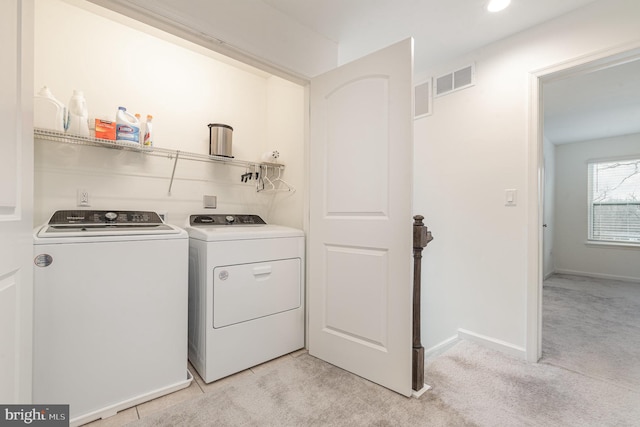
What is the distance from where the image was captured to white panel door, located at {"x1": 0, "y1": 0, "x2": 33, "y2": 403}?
31.6 inches

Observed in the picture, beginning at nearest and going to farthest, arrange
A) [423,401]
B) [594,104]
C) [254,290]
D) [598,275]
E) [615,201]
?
[423,401] → [254,290] → [594,104] → [615,201] → [598,275]

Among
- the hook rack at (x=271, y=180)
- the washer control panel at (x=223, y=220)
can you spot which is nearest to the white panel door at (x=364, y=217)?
the hook rack at (x=271, y=180)

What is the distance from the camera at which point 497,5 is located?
173 centimetres

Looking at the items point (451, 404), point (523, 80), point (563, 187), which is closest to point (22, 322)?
point (451, 404)

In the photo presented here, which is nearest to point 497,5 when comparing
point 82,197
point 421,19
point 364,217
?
point 421,19

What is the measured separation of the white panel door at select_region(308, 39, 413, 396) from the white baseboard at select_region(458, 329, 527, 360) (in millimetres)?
1027

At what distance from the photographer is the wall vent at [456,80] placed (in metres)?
2.29

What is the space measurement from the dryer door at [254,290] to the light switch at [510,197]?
1588mm

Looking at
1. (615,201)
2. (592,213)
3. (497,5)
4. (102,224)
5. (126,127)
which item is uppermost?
(497,5)

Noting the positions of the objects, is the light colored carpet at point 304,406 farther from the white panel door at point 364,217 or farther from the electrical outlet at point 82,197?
the electrical outlet at point 82,197

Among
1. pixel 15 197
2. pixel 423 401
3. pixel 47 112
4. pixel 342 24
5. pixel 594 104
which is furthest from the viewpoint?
pixel 594 104

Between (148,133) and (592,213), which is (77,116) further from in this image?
(592,213)

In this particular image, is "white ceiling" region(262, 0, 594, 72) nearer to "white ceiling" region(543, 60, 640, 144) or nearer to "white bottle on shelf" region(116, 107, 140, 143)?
Answer: "white ceiling" region(543, 60, 640, 144)

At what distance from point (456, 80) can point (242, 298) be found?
2368 millimetres
